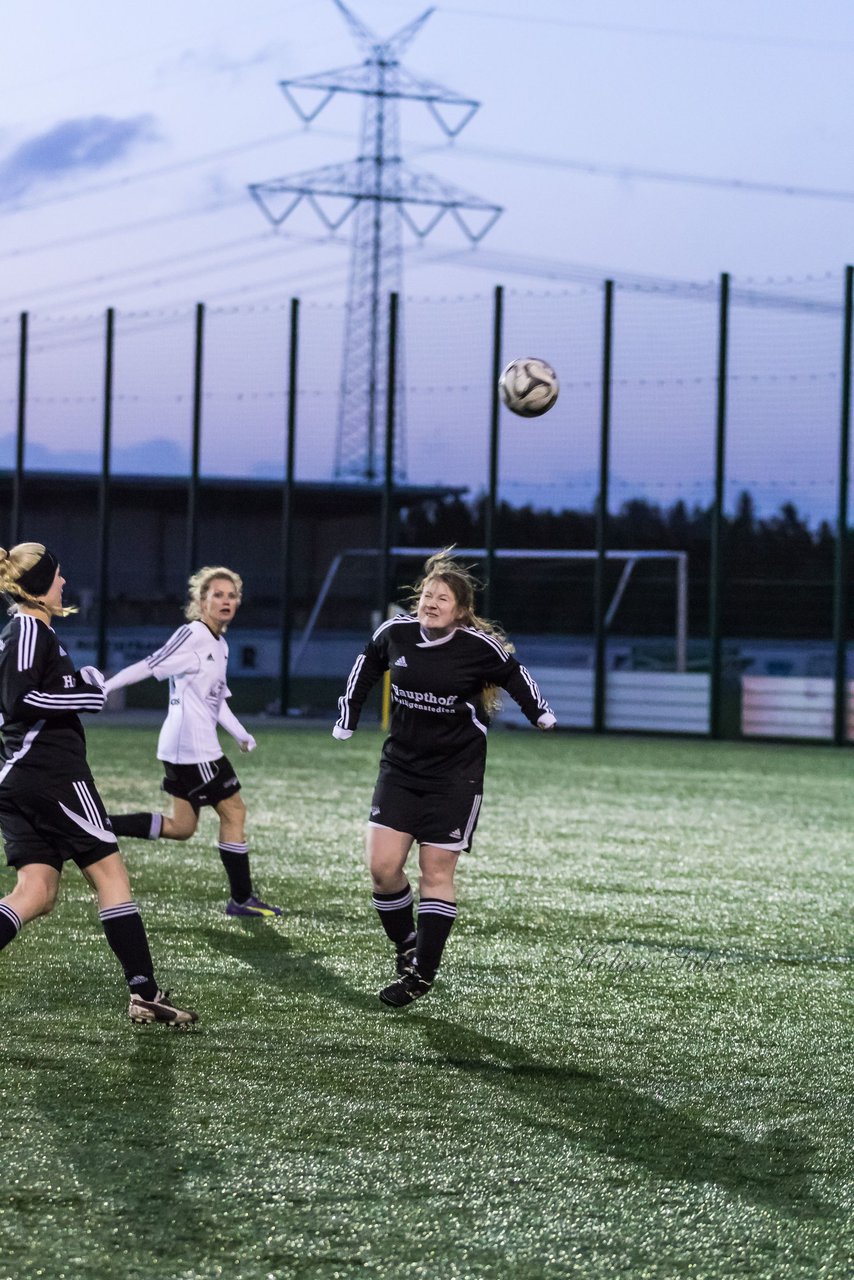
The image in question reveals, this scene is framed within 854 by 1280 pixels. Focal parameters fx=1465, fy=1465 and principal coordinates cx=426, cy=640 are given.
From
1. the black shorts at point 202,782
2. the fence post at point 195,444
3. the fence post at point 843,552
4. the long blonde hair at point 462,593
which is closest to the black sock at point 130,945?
the long blonde hair at point 462,593

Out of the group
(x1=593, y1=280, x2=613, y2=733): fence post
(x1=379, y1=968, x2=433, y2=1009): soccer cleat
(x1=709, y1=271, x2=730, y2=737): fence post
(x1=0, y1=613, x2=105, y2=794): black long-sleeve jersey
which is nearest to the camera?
(x1=0, y1=613, x2=105, y2=794): black long-sleeve jersey

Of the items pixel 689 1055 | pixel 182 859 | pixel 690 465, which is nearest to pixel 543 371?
pixel 182 859

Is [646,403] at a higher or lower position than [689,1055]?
higher

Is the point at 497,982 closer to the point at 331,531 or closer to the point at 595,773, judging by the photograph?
the point at 595,773

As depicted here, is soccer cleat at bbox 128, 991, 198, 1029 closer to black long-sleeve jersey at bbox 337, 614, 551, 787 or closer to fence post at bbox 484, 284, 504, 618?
black long-sleeve jersey at bbox 337, 614, 551, 787

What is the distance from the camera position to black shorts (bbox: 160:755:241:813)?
24.5ft

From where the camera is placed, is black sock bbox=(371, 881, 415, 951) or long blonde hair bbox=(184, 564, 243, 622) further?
long blonde hair bbox=(184, 564, 243, 622)

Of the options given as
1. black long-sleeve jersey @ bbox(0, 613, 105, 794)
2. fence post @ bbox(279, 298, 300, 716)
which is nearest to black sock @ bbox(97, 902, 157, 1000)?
black long-sleeve jersey @ bbox(0, 613, 105, 794)

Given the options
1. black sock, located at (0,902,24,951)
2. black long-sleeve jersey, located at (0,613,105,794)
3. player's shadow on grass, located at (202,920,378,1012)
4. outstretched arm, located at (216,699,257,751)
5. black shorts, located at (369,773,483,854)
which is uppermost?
black long-sleeve jersey, located at (0,613,105,794)

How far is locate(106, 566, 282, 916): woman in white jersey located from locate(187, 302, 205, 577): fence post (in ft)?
53.4

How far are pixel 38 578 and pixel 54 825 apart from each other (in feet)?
2.78

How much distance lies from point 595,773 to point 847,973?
30.6 feet

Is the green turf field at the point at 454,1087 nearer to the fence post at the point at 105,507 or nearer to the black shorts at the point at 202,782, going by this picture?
the black shorts at the point at 202,782

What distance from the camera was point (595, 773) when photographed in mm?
15594
